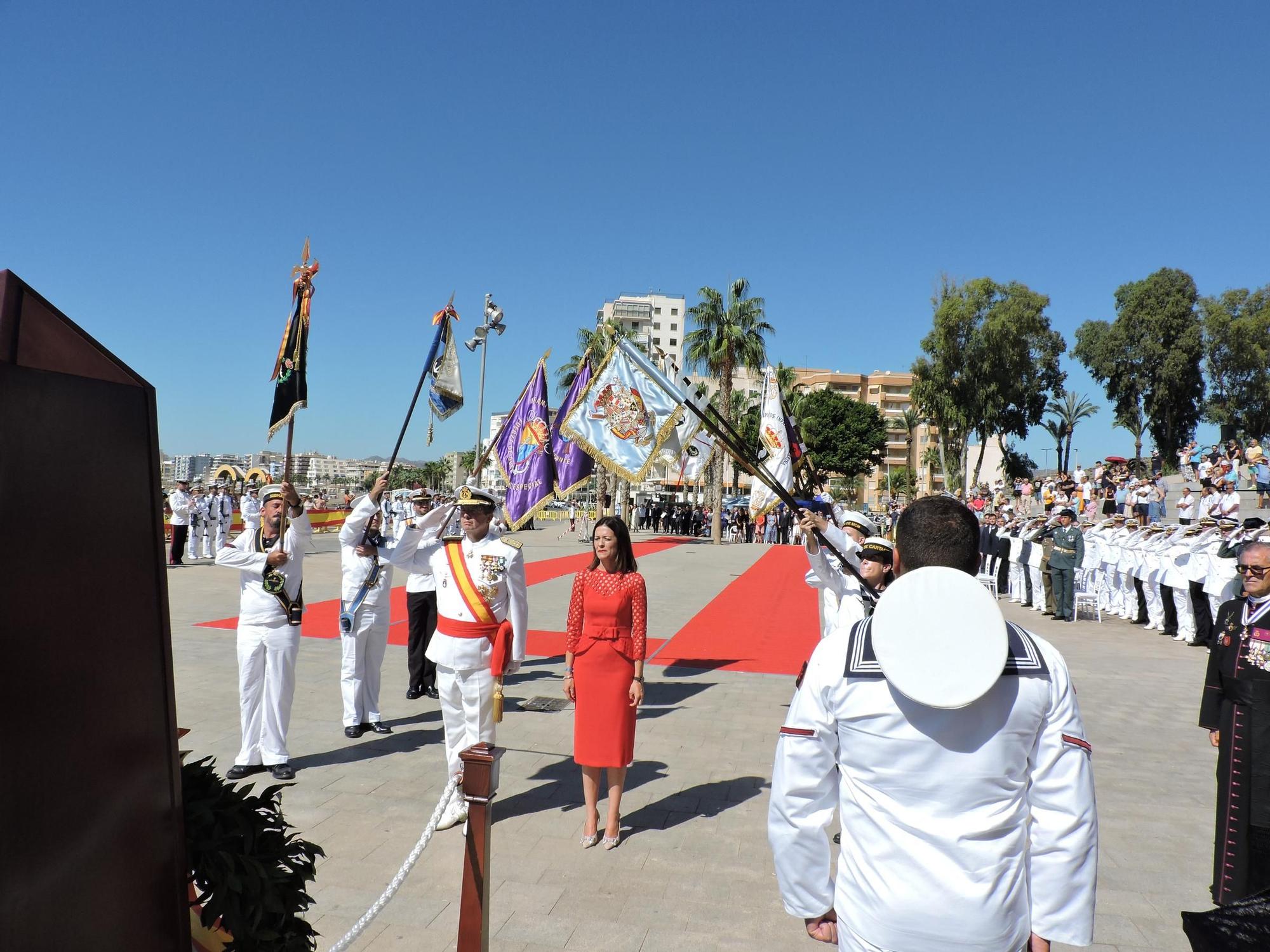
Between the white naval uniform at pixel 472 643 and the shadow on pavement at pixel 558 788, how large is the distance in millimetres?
426

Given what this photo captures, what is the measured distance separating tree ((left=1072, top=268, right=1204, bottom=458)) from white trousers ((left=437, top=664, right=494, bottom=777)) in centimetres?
4522

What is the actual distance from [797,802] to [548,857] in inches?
114

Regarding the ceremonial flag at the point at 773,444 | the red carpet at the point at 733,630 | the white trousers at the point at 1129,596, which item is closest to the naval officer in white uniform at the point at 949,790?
the ceremonial flag at the point at 773,444

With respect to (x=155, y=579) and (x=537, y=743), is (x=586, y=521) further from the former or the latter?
(x=155, y=579)

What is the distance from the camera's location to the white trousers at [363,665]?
685cm

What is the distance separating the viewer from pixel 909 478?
8044cm

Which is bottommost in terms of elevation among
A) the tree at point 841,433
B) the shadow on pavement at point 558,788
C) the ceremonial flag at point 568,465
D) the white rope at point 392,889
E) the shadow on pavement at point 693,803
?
the shadow on pavement at point 693,803

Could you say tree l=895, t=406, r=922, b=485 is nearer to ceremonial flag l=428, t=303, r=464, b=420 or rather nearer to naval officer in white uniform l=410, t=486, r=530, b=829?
ceremonial flag l=428, t=303, r=464, b=420

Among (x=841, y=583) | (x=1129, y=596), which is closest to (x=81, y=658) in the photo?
(x=841, y=583)

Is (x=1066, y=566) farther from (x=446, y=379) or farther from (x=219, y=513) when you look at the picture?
(x=219, y=513)

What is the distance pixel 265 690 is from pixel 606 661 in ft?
8.87

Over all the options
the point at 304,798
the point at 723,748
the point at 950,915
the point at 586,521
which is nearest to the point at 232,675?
the point at 304,798

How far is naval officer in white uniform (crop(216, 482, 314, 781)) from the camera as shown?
5766 mm

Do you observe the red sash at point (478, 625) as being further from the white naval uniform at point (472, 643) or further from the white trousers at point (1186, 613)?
the white trousers at point (1186, 613)
